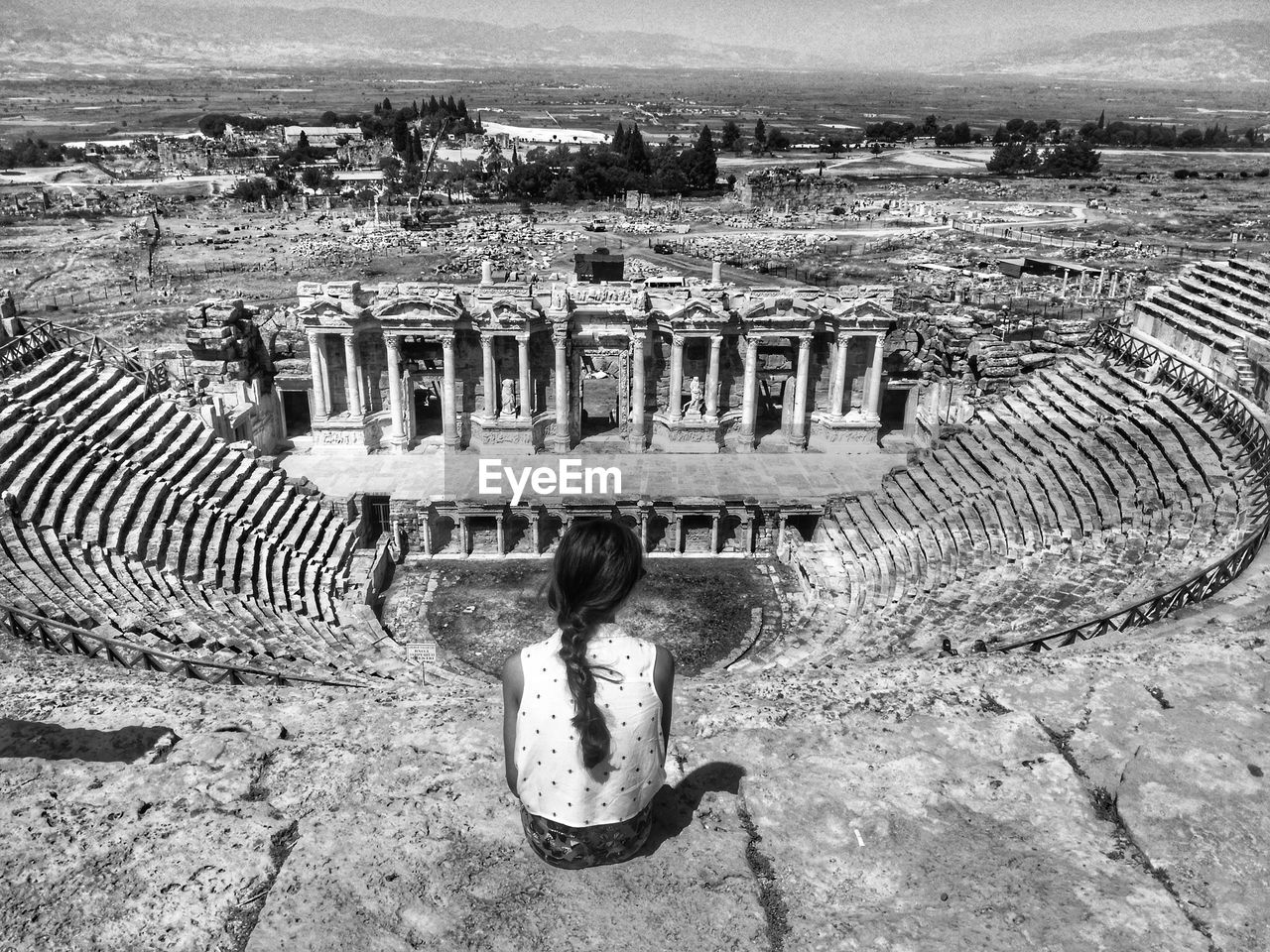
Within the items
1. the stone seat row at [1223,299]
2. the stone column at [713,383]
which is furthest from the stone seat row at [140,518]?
the stone seat row at [1223,299]

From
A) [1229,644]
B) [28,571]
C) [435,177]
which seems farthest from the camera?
[435,177]

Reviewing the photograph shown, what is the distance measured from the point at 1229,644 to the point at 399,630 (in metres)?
19.9

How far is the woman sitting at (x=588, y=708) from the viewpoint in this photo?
5875 mm

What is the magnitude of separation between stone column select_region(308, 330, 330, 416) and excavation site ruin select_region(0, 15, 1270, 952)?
0.17m

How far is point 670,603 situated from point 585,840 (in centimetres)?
2108

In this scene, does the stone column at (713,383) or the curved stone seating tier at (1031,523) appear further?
the stone column at (713,383)

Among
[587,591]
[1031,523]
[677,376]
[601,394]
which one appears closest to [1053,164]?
[601,394]

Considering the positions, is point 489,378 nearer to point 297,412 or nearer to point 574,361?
point 574,361

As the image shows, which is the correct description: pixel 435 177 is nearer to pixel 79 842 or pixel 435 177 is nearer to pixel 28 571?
pixel 28 571

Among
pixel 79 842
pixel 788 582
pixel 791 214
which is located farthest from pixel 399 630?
pixel 791 214

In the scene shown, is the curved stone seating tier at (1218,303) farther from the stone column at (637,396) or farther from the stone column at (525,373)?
the stone column at (525,373)

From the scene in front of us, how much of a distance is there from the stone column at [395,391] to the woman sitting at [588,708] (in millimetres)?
30686

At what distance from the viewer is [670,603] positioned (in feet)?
91.2

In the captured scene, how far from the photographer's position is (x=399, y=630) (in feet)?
86.0
